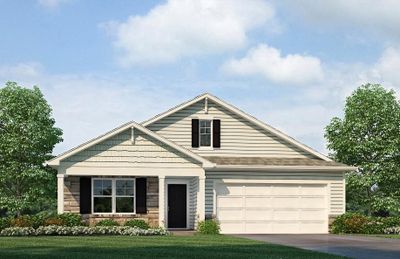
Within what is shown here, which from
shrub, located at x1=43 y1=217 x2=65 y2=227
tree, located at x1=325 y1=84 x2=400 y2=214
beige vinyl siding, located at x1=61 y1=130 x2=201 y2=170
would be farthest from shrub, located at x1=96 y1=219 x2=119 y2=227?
tree, located at x1=325 y1=84 x2=400 y2=214

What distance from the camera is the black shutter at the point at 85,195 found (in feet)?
108

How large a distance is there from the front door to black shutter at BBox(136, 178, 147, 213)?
5.15 feet

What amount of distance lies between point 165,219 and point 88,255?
14.8 m

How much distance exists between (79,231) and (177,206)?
243 inches

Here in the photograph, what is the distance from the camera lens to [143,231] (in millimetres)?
30562

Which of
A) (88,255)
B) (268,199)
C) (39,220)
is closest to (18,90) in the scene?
(39,220)

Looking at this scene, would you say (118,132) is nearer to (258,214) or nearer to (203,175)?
(203,175)

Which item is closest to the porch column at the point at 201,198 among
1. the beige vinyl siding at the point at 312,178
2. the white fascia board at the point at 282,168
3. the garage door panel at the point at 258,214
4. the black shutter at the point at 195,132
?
the white fascia board at the point at 282,168

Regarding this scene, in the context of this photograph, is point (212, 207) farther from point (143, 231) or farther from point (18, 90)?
point (18, 90)

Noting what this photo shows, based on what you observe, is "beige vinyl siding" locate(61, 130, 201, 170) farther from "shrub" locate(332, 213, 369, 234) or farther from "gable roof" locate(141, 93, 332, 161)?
"shrub" locate(332, 213, 369, 234)

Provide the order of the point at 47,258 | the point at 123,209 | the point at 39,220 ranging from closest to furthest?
the point at 47,258 → the point at 39,220 → the point at 123,209

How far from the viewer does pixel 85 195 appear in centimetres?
3306

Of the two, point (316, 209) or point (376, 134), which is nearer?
point (316, 209)

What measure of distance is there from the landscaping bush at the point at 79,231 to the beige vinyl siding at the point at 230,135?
6.05m
